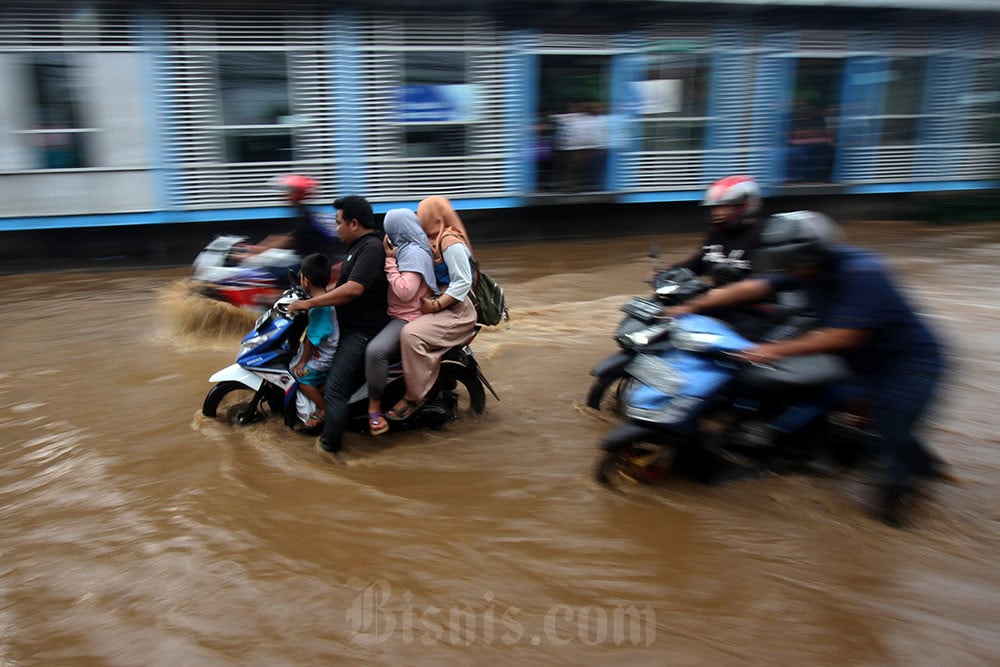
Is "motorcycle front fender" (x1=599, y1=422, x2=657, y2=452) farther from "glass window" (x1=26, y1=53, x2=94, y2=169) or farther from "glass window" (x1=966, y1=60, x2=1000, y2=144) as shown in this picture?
"glass window" (x1=966, y1=60, x2=1000, y2=144)

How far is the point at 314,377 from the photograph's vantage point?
4.61m

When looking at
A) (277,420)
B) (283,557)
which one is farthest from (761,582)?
(277,420)

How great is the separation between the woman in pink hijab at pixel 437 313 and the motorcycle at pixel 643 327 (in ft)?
3.08

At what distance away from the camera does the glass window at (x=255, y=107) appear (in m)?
10.8

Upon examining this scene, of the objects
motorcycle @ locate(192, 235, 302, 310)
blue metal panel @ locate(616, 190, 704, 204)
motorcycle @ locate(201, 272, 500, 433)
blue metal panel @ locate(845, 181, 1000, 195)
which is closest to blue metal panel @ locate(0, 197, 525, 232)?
blue metal panel @ locate(616, 190, 704, 204)

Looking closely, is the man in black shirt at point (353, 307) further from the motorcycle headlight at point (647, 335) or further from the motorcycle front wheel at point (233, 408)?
the motorcycle headlight at point (647, 335)

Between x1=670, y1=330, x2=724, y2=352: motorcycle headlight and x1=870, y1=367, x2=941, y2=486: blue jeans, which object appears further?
x1=670, y1=330, x2=724, y2=352: motorcycle headlight

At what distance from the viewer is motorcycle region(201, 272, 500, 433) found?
4.65 meters

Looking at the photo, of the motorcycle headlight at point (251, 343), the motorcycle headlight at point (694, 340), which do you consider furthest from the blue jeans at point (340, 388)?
the motorcycle headlight at point (694, 340)

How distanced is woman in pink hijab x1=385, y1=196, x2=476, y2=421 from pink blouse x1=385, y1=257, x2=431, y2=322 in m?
0.05

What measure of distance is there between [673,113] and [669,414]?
1008 cm

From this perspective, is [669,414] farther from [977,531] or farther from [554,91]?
[554,91]

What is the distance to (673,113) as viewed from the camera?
12828 mm

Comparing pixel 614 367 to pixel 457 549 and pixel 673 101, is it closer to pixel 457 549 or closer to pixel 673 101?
pixel 457 549
